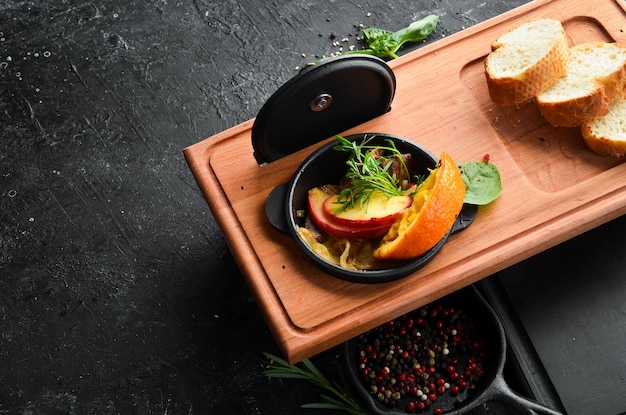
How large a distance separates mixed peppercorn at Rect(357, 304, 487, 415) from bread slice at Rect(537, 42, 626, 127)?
0.84 m

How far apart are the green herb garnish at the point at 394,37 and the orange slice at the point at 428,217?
3.70 ft

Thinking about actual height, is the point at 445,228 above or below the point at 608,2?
below

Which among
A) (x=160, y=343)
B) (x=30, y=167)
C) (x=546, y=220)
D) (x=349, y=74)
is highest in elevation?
(x=349, y=74)

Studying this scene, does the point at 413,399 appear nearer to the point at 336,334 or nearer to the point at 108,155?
the point at 336,334

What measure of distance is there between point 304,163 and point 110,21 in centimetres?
163

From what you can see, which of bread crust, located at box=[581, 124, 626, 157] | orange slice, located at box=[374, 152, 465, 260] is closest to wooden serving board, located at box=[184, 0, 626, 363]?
bread crust, located at box=[581, 124, 626, 157]

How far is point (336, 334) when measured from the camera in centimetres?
249

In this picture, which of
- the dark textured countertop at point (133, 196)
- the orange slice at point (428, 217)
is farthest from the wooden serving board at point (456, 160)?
the dark textured countertop at point (133, 196)

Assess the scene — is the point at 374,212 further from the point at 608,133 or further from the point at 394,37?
the point at 394,37

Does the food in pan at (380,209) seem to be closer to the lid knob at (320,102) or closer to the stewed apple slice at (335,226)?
the stewed apple slice at (335,226)

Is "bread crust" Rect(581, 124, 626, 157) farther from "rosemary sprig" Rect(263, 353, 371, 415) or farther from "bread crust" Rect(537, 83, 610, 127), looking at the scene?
"rosemary sprig" Rect(263, 353, 371, 415)

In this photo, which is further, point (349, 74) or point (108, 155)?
point (108, 155)

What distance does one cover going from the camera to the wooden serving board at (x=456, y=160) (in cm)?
254

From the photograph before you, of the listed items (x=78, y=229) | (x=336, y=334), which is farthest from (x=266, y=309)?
(x=78, y=229)
